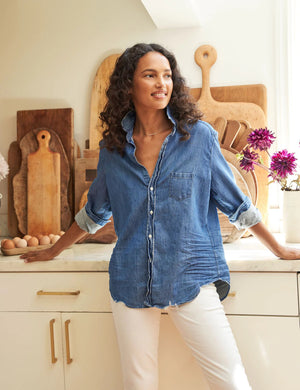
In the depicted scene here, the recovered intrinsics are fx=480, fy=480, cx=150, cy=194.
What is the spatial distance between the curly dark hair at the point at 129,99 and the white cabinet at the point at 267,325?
55cm

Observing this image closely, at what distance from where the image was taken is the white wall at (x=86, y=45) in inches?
83.9

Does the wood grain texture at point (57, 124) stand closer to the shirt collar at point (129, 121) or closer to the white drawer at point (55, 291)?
the white drawer at point (55, 291)

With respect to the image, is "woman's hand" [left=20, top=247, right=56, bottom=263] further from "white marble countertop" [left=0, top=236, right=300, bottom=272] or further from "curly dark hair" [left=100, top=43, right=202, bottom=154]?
"curly dark hair" [left=100, top=43, right=202, bottom=154]

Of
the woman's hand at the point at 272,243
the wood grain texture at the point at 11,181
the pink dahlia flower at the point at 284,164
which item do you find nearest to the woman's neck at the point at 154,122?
the woman's hand at the point at 272,243

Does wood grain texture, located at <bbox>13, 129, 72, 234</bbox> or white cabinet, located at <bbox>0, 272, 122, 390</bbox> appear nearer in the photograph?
white cabinet, located at <bbox>0, 272, 122, 390</bbox>

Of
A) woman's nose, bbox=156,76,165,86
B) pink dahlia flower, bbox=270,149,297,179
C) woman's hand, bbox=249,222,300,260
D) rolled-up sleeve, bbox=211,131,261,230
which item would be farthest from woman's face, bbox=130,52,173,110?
pink dahlia flower, bbox=270,149,297,179

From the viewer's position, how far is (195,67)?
2174mm

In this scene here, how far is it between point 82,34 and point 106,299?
130 centimetres

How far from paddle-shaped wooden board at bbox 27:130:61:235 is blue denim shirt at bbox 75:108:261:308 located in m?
0.84

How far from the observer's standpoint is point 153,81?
1.40 m

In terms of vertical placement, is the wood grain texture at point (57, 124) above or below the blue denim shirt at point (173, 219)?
above

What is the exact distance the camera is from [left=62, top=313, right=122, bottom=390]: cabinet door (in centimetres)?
171

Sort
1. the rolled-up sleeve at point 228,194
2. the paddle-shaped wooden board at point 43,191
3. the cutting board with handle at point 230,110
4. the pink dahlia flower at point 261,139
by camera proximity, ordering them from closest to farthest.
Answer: the rolled-up sleeve at point 228,194
the pink dahlia flower at point 261,139
the cutting board with handle at point 230,110
the paddle-shaped wooden board at point 43,191

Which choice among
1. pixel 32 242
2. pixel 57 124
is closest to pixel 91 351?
pixel 32 242
